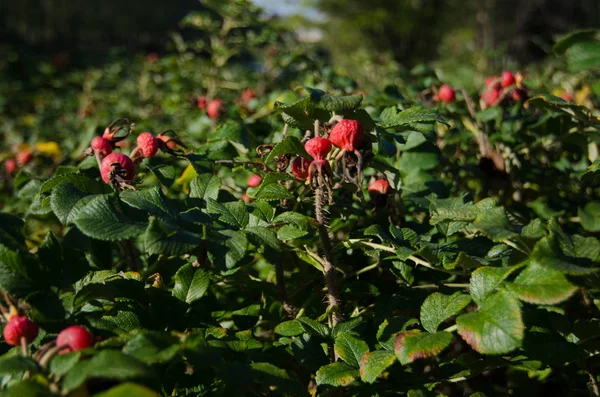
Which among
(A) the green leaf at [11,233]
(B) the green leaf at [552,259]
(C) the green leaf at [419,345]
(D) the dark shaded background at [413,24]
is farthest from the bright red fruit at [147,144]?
(D) the dark shaded background at [413,24]

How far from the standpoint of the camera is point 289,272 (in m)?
1.22

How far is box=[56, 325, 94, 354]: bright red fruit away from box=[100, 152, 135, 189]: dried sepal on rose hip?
37cm

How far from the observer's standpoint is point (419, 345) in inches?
27.2

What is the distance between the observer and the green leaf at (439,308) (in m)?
0.76

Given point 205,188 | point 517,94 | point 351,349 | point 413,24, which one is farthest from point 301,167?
point 413,24

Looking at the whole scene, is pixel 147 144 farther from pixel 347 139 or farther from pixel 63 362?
pixel 63 362

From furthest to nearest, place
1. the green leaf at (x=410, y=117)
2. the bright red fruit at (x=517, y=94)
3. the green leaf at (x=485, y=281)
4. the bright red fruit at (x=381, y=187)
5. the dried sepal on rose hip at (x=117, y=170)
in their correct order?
1. the bright red fruit at (x=517, y=94)
2. the bright red fruit at (x=381, y=187)
3. the dried sepal on rose hip at (x=117, y=170)
4. the green leaf at (x=410, y=117)
5. the green leaf at (x=485, y=281)

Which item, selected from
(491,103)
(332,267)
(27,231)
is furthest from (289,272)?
(491,103)

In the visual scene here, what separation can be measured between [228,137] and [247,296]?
0.35 m

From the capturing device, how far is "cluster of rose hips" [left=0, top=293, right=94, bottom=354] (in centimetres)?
61

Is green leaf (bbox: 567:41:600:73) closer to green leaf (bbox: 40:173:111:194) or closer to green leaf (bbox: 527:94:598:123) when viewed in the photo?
green leaf (bbox: 527:94:598:123)

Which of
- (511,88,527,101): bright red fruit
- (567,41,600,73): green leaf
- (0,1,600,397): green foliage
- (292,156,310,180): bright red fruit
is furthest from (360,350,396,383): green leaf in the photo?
(511,88,527,101): bright red fruit

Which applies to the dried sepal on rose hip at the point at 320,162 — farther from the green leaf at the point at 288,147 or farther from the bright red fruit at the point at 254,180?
the bright red fruit at the point at 254,180

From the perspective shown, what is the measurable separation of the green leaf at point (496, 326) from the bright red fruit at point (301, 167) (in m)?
0.35
